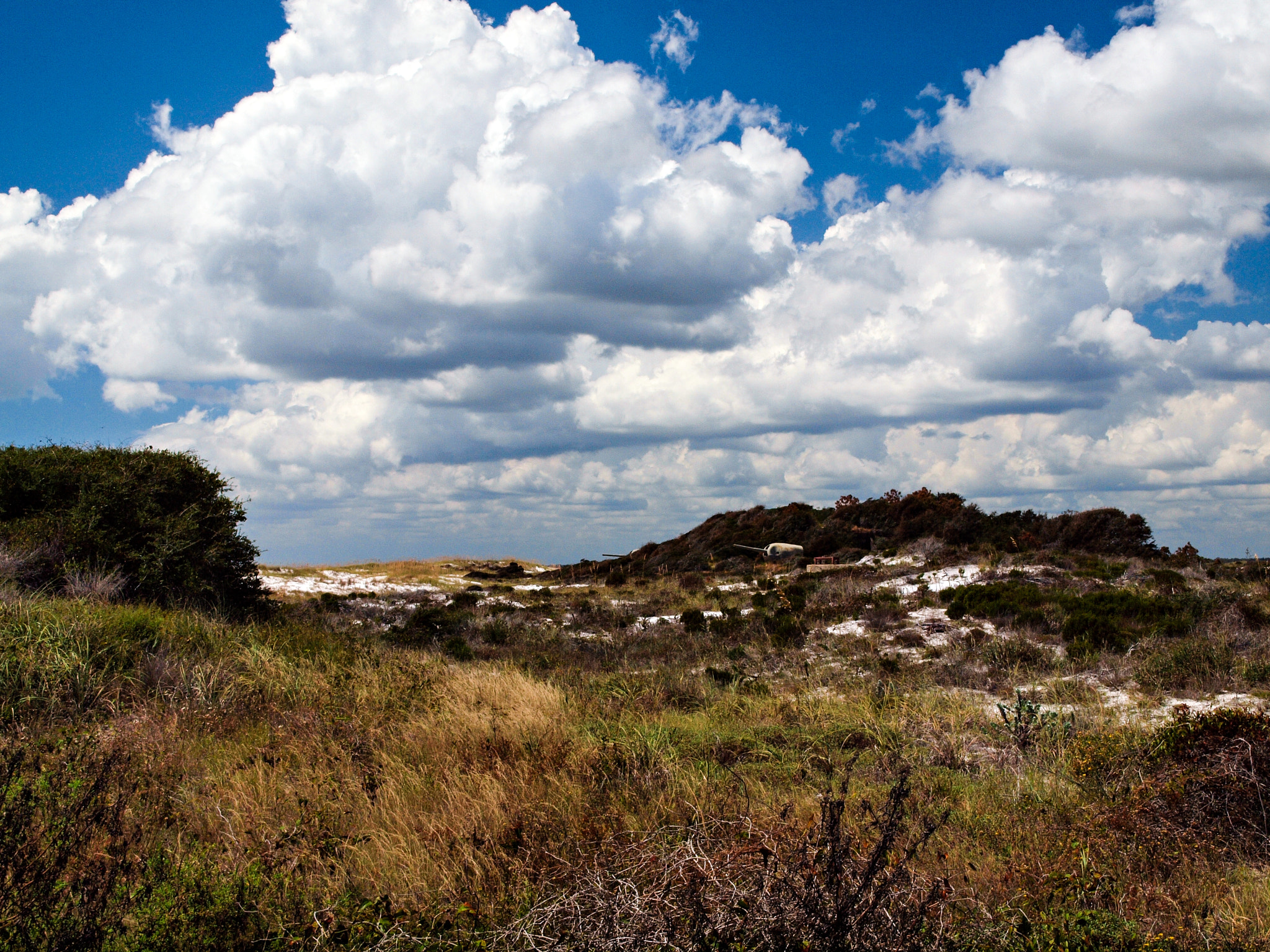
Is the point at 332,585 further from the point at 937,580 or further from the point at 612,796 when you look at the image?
the point at 612,796

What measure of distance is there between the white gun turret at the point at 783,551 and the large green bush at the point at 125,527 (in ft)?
73.1

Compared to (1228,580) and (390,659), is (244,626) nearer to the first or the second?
(390,659)

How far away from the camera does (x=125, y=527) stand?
11.5 metres

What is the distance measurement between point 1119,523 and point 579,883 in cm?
2646

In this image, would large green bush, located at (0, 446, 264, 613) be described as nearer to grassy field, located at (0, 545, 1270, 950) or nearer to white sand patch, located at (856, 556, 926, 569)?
grassy field, located at (0, 545, 1270, 950)

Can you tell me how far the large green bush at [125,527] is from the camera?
10570mm

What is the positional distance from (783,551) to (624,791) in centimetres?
2799

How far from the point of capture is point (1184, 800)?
15.9ft

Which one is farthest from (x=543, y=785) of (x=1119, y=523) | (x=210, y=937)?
(x=1119, y=523)

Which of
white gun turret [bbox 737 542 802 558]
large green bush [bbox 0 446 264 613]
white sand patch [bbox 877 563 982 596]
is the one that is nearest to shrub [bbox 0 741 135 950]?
large green bush [bbox 0 446 264 613]

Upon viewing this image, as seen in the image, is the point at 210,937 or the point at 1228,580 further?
the point at 1228,580

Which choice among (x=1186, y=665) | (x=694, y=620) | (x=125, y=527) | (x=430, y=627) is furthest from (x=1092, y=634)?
(x=125, y=527)

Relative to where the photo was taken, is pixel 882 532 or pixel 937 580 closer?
pixel 937 580

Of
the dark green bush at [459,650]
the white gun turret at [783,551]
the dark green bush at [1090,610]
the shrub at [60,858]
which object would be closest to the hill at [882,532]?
the white gun turret at [783,551]
